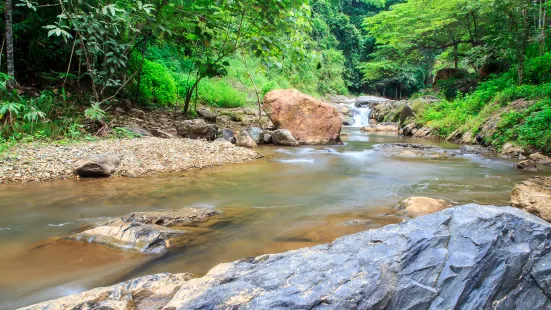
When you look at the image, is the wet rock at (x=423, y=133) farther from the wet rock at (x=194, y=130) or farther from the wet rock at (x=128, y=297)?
the wet rock at (x=128, y=297)

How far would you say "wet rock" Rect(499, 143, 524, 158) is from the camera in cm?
784

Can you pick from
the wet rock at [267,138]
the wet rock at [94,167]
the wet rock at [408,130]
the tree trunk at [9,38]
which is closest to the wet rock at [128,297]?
the wet rock at [94,167]

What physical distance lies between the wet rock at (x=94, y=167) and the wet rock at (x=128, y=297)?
3685mm

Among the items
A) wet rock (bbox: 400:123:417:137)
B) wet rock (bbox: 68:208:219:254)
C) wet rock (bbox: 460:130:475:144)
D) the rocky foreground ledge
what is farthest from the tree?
wet rock (bbox: 400:123:417:137)

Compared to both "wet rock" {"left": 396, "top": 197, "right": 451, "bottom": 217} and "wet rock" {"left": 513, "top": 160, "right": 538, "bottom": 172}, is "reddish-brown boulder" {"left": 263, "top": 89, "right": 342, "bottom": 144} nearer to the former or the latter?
"wet rock" {"left": 513, "top": 160, "right": 538, "bottom": 172}

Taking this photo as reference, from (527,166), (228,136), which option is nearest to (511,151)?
(527,166)

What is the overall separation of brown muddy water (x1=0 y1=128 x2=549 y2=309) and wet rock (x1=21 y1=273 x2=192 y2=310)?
470mm

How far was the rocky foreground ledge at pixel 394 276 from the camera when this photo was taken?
1.38 meters

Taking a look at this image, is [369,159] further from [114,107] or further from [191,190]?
[114,107]

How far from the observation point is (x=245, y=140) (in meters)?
8.79

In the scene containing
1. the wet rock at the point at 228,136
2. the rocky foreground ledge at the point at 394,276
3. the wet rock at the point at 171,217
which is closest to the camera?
the rocky foreground ledge at the point at 394,276

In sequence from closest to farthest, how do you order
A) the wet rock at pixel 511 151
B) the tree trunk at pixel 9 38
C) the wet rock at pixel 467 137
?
the tree trunk at pixel 9 38, the wet rock at pixel 511 151, the wet rock at pixel 467 137

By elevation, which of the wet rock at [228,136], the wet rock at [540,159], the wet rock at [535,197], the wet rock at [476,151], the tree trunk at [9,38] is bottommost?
the wet rock at [476,151]

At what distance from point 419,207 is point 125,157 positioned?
4.48m
